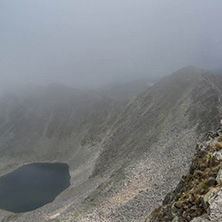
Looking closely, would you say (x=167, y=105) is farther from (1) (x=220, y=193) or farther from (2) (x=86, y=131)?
(1) (x=220, y=193)

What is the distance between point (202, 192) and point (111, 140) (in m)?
71.9

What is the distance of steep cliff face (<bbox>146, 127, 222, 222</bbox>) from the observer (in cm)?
1026

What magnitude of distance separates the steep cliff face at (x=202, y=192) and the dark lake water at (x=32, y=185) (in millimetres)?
61360

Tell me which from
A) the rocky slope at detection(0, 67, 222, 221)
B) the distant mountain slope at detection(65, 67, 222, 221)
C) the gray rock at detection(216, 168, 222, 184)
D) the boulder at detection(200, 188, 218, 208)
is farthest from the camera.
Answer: the rocky slope at detection(0, 67, 222, 221)

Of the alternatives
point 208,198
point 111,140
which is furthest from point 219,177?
point 111,140

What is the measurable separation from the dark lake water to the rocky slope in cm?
491

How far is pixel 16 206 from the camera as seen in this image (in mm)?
69125

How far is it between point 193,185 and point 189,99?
52.7 m

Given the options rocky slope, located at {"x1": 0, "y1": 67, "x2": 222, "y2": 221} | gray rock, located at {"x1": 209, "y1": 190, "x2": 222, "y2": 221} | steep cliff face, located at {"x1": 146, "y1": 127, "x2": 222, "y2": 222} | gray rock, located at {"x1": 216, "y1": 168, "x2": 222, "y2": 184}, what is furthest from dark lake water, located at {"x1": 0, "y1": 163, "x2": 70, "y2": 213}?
gray rock, located at {"x1": 209, "y1": 190, "x2": 222, "y2": 221}

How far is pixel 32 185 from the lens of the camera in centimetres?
8419

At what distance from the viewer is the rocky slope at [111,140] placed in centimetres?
3554

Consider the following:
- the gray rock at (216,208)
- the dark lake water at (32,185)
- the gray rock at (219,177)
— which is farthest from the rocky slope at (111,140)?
the gray rock at (216,208)

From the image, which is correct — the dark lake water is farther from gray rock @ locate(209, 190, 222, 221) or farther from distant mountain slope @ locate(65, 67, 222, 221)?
gray rock @ locate(209, 190, 222, 221)

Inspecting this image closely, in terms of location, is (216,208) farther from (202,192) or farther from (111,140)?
(111,140)
